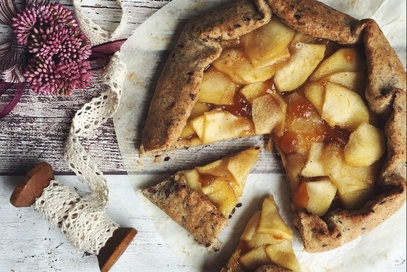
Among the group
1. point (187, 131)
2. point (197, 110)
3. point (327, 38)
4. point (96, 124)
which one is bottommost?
point (96, 124)

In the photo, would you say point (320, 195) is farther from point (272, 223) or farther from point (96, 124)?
point (96, 124)

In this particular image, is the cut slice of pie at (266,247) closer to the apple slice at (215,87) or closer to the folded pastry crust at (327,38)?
the folded pastry crust at (327,38)

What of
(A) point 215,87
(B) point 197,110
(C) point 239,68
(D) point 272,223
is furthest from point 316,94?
(D) point 272,223

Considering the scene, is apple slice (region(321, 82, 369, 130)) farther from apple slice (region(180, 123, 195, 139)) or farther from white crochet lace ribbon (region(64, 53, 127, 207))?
white crochet lace ribbon (region(64, 53, 127, 207))

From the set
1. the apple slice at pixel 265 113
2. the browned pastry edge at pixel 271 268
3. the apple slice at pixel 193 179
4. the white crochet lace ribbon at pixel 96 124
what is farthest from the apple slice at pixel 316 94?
the white crochet lace ribbon at pixel 96 124

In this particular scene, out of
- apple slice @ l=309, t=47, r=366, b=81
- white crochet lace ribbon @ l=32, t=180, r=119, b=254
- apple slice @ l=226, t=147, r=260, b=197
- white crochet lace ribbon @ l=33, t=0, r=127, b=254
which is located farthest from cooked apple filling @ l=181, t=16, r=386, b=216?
white crochet lace ribbon @ l=32, t=180, r=119, b=254

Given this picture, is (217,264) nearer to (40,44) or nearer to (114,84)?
(114,84)
